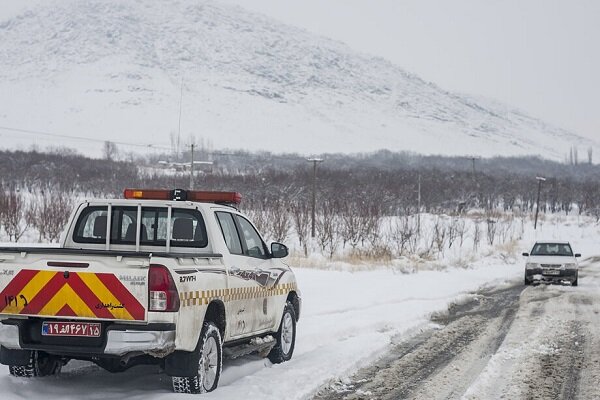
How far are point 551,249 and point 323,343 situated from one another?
1767 cm

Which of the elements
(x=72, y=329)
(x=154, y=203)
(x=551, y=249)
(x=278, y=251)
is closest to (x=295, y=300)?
(x=278, y=251)

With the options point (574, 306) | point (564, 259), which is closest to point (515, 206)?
point (564, 259)

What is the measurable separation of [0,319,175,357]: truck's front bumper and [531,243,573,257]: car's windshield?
21.8 m

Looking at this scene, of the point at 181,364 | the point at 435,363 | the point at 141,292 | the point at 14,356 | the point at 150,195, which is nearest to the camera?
the point at 141,292

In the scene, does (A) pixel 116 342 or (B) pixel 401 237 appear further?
(B) pixel 401 237

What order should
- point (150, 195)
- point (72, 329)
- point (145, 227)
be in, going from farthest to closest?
point (150, 195), point (145, 227), point (72, 329)

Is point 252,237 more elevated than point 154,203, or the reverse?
point 154,203

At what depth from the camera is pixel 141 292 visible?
260 inches

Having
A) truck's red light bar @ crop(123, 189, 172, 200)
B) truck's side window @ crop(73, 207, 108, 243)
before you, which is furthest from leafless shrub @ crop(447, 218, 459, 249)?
truck's side window @ crop(73, 207, 108, 243)

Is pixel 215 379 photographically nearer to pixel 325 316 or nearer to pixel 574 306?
pixel 325 316

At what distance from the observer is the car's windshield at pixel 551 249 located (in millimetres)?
26361

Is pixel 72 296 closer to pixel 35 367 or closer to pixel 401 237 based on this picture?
pixel 35 367

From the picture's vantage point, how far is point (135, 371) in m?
8.52

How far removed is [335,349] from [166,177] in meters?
115
